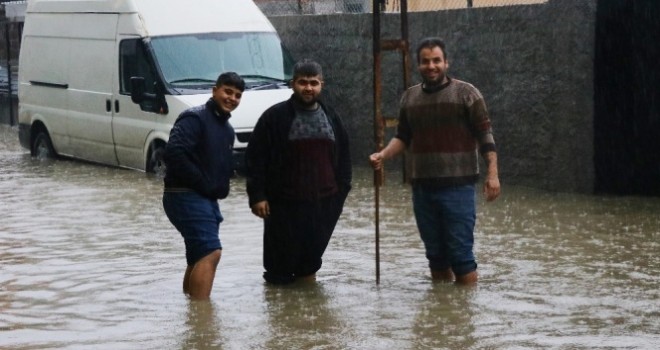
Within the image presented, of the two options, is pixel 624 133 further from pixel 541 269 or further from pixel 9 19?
pixel 9 19

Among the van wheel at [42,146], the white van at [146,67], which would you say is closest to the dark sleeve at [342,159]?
the white van at [146,67]

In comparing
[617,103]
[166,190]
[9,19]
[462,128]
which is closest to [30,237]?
[166,190]

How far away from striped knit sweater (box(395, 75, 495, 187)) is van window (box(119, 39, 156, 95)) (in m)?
8.65

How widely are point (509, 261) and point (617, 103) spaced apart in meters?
4.74

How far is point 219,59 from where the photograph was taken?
19.0 metres

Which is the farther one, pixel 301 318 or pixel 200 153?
pixel 200 153

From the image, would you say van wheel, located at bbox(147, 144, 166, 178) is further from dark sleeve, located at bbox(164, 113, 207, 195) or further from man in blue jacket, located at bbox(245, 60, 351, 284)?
dark sleeve, located at bbox(164, 113, 207, 195)

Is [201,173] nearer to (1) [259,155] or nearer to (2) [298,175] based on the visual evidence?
(1) [259,155]

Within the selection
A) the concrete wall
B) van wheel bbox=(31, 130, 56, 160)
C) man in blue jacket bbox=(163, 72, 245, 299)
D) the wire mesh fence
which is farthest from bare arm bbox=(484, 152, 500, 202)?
van wheel bbox=(31, 130, 56, 160)

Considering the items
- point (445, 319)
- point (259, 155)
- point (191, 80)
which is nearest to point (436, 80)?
point (259, 155)

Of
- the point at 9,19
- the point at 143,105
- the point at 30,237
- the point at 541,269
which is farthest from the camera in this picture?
the point at 9,19

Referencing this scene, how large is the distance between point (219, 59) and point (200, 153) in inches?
364

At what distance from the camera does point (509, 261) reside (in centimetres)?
1171

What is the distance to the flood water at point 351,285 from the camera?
8.86 m
